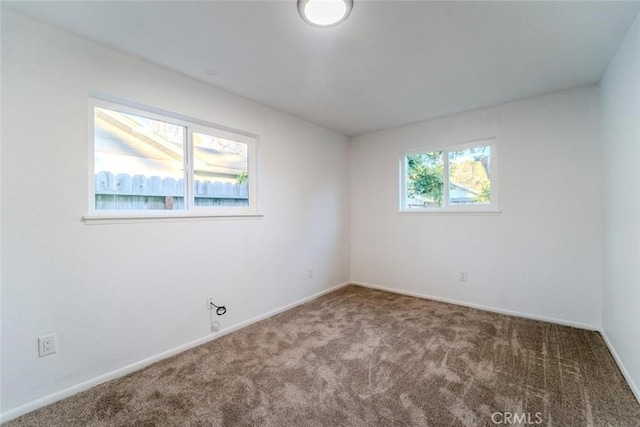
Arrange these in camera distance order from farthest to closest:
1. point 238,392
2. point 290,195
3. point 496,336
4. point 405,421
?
point 290,195
point 496,336
point 238,392
point 405,421

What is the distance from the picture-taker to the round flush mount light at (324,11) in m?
1.60

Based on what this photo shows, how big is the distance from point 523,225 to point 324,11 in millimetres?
2940

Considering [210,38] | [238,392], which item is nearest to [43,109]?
[210,38]

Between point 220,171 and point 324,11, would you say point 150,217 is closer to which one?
point 220,171

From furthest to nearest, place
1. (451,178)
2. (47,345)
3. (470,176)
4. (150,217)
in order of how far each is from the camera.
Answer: (451,178) → (470,176) → (150,217) → (47,345)

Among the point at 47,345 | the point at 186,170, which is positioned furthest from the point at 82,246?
the point at 186,170

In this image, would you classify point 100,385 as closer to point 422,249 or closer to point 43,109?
point 43,109

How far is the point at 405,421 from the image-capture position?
1.58 meters

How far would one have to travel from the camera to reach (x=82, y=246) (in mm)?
1919

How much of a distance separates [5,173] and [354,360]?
2623 millimetres

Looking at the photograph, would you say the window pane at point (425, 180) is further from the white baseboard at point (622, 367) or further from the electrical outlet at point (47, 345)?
the electrical outlet at point (47, 345)

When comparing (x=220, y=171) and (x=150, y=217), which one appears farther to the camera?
(x=220, y=171)

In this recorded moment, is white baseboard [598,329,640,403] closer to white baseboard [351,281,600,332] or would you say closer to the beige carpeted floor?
the beige carpeted floor

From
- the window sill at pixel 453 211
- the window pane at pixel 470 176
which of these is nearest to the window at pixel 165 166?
Result: the window sill at pixel 453 211
